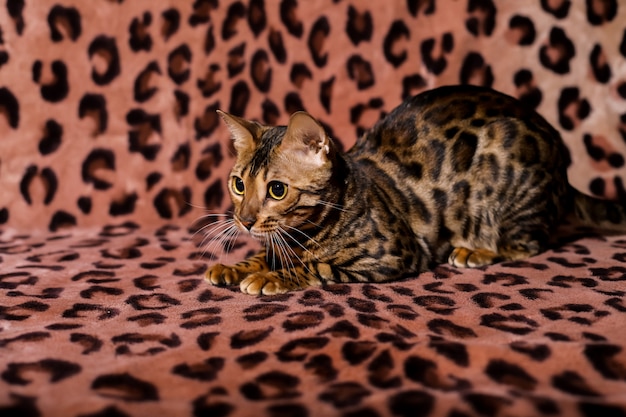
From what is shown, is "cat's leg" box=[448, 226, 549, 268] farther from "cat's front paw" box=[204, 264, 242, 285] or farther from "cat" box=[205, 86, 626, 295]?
"cat's front paw" box=[204, 264, 242, 285]

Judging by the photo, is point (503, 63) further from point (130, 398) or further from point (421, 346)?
point (130, 398)

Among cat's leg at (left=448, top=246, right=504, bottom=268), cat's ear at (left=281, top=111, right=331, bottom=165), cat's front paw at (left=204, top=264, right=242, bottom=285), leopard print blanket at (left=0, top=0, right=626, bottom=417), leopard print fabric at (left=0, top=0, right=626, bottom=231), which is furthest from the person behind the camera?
leopard print fabric at (left=0, top=0, right=626, bottom=231)

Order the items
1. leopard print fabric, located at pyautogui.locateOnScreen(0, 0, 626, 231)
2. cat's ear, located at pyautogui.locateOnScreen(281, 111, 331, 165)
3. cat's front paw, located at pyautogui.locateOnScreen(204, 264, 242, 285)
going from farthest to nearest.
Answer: leopard print fabric, located at pyautogui.locateOnScreen(0, 0, 626, 231), cat's front paw, located at pyautogui.locateOnScreen(204, 264, 242, 285), cat's ear, located at pyautogui.locateOnScreen(281, 111, 331, 165)

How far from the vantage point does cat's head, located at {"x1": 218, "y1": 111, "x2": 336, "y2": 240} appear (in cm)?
159

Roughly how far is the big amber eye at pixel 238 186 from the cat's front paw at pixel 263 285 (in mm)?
222

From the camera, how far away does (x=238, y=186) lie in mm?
1703

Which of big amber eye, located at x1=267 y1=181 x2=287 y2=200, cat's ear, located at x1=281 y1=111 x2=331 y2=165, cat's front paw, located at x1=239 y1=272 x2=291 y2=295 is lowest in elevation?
cat's front paw, located at x1=239 y1=272 x2=291 y2=295

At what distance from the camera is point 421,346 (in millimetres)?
1212

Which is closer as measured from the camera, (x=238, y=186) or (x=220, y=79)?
(x=238, y=186)

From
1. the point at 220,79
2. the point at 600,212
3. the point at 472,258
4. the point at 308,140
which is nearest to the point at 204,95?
the point at 220,79

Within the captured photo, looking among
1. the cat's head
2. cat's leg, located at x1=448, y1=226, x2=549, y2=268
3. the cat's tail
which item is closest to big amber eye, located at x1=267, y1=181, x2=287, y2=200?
the cat's head

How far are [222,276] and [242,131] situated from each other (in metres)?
0.39

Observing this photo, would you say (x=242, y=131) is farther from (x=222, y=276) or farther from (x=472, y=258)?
(x=472, y=258)

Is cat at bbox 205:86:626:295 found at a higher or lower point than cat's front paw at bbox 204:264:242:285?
higher
